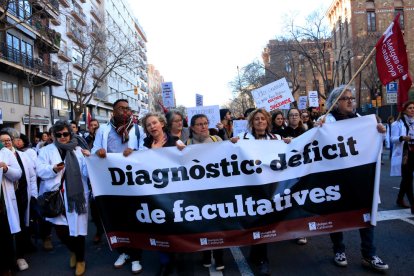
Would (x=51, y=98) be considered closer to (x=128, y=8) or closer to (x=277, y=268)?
(x=277, y=268)

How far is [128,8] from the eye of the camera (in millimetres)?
73812

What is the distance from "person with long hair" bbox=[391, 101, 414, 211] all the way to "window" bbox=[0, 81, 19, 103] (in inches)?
998

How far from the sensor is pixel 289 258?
4617 mm

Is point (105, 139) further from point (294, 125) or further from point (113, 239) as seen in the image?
point (294, 125)

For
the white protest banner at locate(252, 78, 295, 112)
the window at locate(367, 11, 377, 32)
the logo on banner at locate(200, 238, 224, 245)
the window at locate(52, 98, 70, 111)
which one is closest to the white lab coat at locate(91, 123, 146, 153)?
the logo on banner at locate(200, 238, 224, 245)

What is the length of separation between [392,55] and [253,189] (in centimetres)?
245

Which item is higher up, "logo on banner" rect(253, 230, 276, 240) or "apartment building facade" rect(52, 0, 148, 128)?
"apartment building facade" rect(52, 0, 148, 128)

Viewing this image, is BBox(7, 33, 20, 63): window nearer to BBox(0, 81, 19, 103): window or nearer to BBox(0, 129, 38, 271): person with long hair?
BBox(0, 81, 19, 103): window

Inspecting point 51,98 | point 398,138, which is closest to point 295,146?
point 398,138

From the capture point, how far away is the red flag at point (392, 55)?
460cm

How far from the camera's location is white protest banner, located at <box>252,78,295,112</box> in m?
9.55

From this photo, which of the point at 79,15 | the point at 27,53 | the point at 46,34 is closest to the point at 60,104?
the point at 27,53

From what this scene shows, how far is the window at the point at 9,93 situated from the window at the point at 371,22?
124 feet

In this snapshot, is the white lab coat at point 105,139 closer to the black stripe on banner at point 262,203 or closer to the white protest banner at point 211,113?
the black stripe on banner at point 262,203
